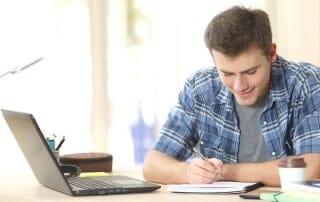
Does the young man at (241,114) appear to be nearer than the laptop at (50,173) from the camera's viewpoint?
No

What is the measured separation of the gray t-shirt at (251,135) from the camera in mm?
2189

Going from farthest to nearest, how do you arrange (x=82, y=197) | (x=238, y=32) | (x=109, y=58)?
(x=109, y=58) < (x=238, y=32) < (x=82, y=197)

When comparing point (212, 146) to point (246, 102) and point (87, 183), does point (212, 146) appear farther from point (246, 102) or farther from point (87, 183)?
point (87, 183)

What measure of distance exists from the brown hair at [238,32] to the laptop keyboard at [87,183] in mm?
535

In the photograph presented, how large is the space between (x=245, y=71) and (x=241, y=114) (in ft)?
0.78

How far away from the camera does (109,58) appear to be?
3.03 metres

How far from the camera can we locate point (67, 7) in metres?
2.90

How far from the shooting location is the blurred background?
9.16 ft

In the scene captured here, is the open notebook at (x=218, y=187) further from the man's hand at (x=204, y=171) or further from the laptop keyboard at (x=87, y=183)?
the laptop keyboard at (x=87, y=183)

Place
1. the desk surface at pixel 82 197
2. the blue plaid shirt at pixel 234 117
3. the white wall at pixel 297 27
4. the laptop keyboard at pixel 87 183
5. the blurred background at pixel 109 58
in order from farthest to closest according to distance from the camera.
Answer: the white wall at pixel 297 27 → the blurred background at pixel 109 58 → the blue plaid shirt at pixel 234 117 → the laptop keyboard at pixel 87 183 → the desk surface at pixel 82 197

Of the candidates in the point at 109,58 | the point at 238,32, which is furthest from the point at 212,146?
the point at 109,58

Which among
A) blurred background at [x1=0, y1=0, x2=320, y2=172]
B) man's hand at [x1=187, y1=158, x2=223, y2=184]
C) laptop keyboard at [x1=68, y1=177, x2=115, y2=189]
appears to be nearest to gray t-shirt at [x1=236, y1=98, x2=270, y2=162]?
man's hand at [x1=187, y1=158, x2=223, y2=184]

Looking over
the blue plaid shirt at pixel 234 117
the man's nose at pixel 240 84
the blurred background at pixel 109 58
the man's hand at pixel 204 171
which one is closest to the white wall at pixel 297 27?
the blurred background at pixel 109 58

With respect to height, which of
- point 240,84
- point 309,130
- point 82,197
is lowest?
point 82,197
